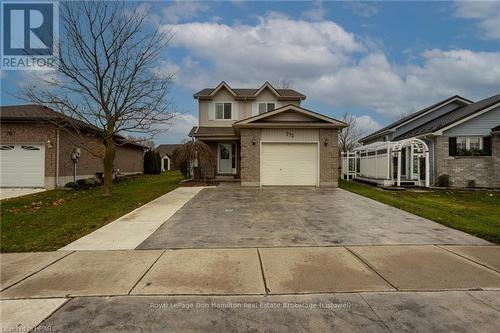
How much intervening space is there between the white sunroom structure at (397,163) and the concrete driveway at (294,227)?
762 cm

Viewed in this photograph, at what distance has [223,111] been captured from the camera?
22.8 meters

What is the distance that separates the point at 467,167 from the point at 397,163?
3537 mm

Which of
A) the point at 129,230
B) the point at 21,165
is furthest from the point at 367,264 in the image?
the point at 21,165

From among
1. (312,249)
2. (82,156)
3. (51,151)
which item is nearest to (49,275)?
(312,249)

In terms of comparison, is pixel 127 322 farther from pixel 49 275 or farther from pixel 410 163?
pixel 410 163

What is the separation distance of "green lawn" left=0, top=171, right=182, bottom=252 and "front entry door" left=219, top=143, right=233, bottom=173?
9879 mm

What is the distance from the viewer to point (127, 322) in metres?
3.16

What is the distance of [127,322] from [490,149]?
20048mm

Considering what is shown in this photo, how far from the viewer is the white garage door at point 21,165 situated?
15.4 m

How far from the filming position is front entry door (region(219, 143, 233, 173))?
2135 cm

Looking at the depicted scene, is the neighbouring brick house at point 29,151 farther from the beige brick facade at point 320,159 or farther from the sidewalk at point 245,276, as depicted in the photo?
the sidewalk at point 245,276

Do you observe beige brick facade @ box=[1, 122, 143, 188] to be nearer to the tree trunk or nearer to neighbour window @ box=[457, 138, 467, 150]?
the tree trunk

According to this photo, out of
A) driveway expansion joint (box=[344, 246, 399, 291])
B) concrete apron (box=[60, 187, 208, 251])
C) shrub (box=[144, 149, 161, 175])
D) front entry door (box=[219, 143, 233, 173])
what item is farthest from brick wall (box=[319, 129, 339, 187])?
shrub (box=[144, 149, 161, 175])
